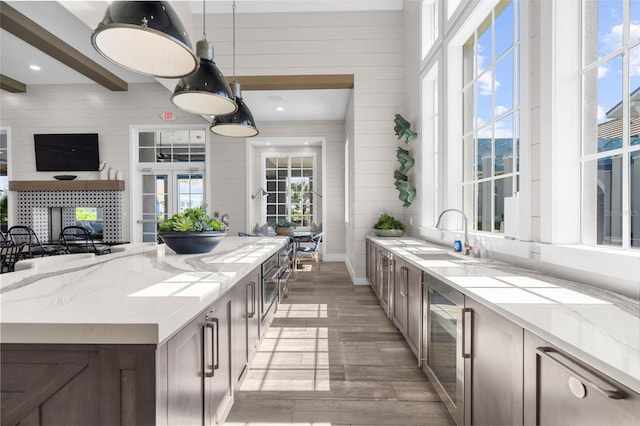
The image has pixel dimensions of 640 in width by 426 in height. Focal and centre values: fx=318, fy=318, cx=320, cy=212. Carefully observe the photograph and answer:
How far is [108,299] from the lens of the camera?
1.02m

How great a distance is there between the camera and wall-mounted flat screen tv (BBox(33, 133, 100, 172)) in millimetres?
6848

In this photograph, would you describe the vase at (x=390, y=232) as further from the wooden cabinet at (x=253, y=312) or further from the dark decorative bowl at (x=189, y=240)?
the dark decorative bowl at (x=189, y=240)

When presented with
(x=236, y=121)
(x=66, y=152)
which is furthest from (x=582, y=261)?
(x=66, y=152)

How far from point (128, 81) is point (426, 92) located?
628 centimetres

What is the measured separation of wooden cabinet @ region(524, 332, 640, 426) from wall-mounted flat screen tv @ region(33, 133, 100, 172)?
321 inches

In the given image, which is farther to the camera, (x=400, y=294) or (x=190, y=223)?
(x=400, y=294)

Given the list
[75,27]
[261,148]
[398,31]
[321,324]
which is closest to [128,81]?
[75,27]

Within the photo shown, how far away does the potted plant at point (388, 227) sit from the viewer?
4359 millimetres

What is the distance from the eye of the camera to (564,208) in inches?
66.0

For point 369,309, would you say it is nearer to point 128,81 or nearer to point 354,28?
point 354,28

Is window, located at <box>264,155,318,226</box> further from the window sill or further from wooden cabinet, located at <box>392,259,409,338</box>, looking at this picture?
the window sill

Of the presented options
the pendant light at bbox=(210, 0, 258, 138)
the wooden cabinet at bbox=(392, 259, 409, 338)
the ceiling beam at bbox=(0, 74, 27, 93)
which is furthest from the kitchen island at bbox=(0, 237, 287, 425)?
the ceiling beam at bbox=(0, 74, 27, 93)

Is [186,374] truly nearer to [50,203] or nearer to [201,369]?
[201,369]

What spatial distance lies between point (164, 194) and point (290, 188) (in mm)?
3003
